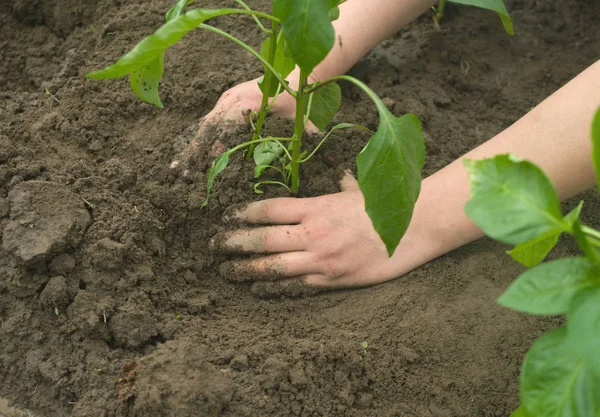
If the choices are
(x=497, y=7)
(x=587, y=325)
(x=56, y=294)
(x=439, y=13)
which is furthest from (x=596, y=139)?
(x=439, y=13)

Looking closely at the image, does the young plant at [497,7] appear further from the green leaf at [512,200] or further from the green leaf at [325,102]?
the green leaf at [512,200]

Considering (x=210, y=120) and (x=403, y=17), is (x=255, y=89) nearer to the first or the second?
(x=210, y=120)

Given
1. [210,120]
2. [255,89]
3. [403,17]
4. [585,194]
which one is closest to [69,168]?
[210,120]

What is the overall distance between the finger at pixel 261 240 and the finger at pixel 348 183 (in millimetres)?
181

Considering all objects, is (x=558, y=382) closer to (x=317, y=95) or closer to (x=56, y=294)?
(x=317, y=95)

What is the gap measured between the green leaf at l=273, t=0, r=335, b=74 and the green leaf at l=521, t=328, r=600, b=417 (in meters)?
0.53

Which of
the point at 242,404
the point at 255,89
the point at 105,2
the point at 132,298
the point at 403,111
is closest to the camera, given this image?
the point at 242,404

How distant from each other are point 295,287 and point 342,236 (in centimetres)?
16

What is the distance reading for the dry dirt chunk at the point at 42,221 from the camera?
1306 millimetres

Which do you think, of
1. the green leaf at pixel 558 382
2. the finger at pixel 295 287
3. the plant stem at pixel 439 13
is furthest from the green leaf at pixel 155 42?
the plant stem at pixel 439 13

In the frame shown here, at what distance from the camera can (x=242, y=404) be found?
3.86 ft

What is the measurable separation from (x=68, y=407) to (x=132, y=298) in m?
0.24

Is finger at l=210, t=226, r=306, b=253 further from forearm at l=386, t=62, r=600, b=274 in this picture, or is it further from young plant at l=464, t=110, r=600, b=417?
young plant at l=464, t=110, r=600, b=417

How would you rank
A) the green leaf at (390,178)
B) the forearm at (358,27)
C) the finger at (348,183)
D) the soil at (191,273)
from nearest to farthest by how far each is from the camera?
the green leaf at (390,178)
the soil at (191,273)
the finger at (348,183)
the forearm at (358,27)
